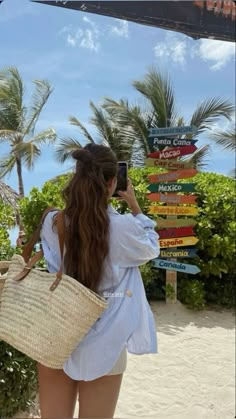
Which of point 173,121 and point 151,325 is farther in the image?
point 173,121

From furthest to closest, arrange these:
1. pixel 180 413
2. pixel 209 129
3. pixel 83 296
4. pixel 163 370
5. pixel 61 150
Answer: pixel 209 129 → pixel 61 150 → pixel 163 370 → pixel 180 413 → pixel 83 296

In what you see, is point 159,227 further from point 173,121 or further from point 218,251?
point 173,121

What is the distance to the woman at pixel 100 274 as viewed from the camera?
162 cm

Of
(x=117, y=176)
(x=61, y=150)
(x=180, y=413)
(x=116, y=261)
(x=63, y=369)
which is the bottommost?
(x=180, y=413)

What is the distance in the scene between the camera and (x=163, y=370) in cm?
440

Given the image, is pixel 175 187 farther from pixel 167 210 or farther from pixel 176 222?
pixel 176 222

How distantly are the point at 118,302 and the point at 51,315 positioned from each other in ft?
0.80

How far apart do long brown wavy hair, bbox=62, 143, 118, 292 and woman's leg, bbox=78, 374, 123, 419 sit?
348 millimetres

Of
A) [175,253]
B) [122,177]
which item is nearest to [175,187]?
[175,253]

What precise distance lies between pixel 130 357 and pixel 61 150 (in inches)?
319

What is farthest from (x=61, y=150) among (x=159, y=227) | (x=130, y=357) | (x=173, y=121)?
(x=130, y=357)

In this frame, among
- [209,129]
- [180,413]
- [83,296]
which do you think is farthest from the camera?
[209,129]

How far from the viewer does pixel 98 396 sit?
168 cm

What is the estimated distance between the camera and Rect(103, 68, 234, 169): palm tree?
12383 millimetres
